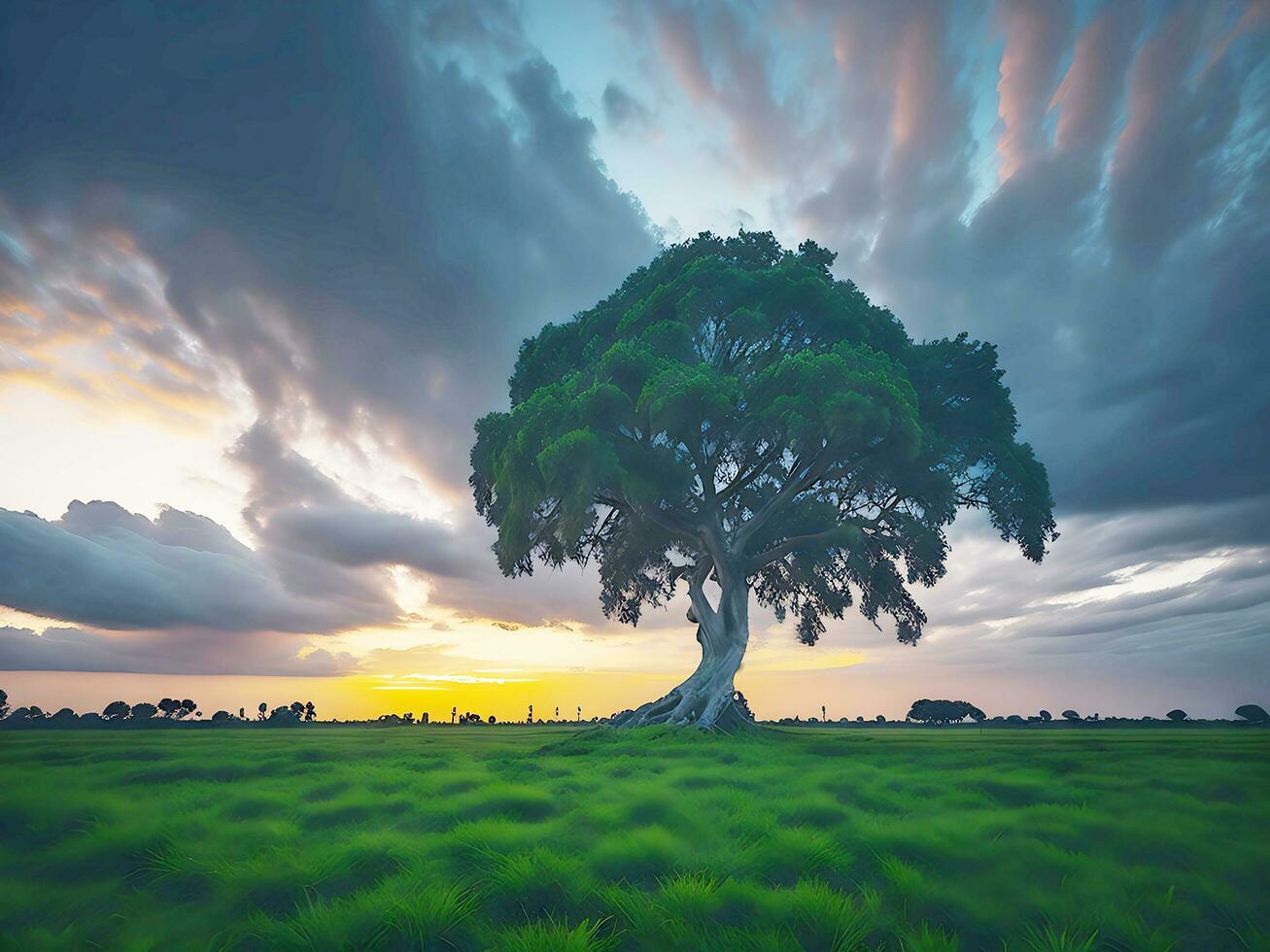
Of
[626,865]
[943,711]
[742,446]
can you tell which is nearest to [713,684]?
[742,446]

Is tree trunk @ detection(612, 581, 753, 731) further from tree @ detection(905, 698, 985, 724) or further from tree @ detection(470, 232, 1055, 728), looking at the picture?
tree @ detection(905, 698, 985, 724)

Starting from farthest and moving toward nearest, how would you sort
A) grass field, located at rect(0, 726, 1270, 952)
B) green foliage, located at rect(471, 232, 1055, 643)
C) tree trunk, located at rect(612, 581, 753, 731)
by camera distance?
1. tree trunk, located at rect(612, 581, 753, 731)
2. green foliage, located at rect(471, 232, 1055, 643)
3. grass field, located at rect(0, 726, 1270, 952)

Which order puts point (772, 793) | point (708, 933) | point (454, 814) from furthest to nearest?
point (772, 793) → point (454, 814) → point (708, 933)

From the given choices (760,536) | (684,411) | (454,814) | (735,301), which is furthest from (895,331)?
Answer: (454,814)

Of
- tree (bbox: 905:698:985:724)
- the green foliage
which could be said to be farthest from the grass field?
tree (bbox: 905:698:985:724)

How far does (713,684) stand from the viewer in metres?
24.5

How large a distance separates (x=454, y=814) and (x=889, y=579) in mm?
27400

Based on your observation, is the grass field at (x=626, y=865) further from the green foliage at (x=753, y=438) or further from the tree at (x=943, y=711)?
the tree at (x=943, y=711)

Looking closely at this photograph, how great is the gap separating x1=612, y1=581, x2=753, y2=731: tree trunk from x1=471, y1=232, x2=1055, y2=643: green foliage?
5.87 ft

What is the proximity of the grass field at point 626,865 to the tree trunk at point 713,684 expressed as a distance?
14320mm

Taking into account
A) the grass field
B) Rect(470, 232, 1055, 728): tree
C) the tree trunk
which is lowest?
the grass field

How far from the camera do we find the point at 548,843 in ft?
21.1

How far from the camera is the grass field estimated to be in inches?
190

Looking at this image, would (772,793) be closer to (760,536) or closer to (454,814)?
(454,814)
